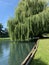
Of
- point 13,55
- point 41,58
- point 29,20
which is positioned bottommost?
point 13,55

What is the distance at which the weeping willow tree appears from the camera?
21078 millimetres

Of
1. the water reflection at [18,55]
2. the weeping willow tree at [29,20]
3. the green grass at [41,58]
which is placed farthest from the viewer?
the weeping willow tree at [29,20]

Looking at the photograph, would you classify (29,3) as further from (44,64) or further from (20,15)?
(44,64)

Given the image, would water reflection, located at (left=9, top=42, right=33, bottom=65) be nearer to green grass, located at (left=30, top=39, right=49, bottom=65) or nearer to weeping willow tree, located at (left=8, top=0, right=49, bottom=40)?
green grass, located at (left=30, top=39, right=49, bottom=65)

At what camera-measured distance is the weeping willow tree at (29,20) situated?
2108 cm

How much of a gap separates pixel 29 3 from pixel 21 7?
1.32 metres

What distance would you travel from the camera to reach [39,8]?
23266 mm

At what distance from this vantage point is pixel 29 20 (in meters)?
21.2

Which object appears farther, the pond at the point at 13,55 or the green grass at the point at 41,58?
the pond at the point at 13,55

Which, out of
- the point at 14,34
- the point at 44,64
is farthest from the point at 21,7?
the point at 44,64

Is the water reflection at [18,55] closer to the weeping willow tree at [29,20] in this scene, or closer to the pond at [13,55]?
the pond at [13,55]

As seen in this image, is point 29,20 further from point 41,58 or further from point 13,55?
point 41,58

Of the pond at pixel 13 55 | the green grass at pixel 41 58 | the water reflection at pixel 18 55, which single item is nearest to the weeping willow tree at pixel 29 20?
the pond at pixel 13 55

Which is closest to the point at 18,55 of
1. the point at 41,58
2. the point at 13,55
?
the point at 13,55
